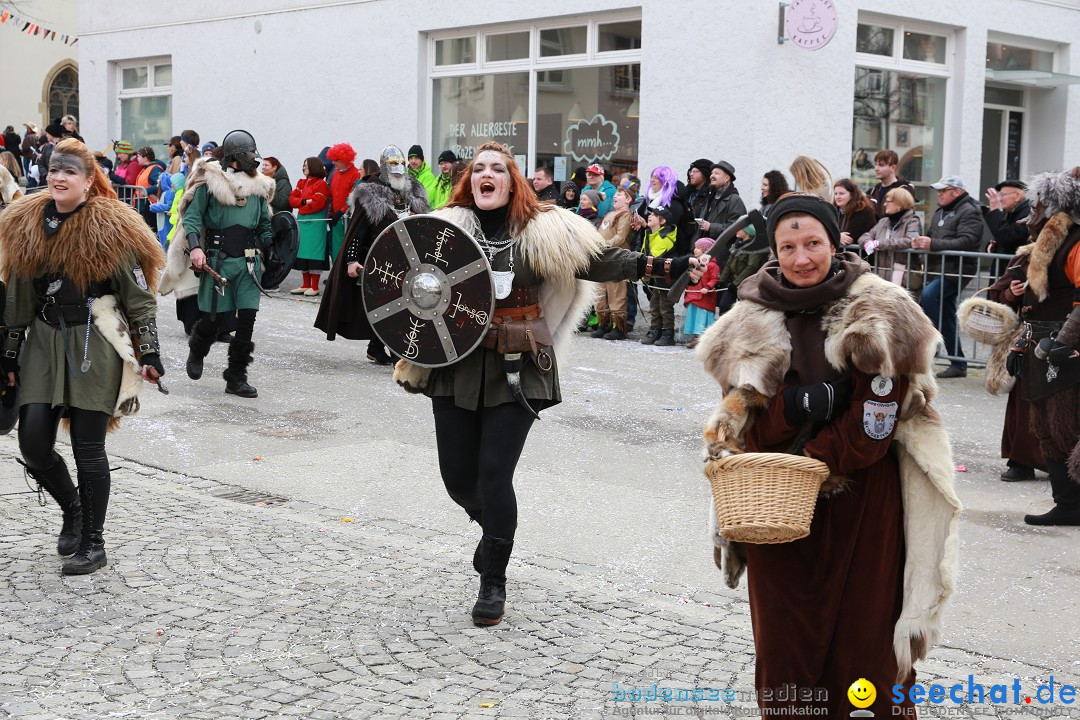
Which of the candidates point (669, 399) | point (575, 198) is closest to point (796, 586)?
point (669, 399)

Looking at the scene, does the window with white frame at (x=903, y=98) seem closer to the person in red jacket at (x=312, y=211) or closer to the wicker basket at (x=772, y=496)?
the person in red jacket at (x=312, y=211)

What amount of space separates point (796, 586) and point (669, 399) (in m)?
6.98

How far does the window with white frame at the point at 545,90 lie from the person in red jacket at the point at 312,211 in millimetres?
3043

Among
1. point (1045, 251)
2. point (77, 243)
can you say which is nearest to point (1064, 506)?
point (1045, 251)

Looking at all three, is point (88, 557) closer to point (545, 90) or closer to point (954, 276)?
point (954, 276)

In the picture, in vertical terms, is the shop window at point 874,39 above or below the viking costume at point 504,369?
above

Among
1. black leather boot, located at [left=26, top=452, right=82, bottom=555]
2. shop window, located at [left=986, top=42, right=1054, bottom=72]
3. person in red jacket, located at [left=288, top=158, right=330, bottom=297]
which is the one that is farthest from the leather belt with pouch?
shop window, located at [left=986, top=42, right=1054, bottom=72]

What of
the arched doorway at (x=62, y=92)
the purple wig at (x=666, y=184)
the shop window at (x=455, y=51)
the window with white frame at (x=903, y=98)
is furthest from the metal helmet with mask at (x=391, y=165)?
the arched doorway at (x=62, y=92)

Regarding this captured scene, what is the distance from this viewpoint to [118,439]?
8.61m

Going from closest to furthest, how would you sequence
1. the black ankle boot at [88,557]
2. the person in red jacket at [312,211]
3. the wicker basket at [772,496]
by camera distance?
the wicker basket at [772,496], the black ankle boot at [88,557], the person in red jacket at [312,211]

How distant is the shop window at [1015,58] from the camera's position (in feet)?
56.3

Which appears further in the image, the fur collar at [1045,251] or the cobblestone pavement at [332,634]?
the fur collar at [1045,251]

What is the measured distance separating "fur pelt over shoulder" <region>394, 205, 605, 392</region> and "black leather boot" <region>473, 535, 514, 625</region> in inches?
28.2

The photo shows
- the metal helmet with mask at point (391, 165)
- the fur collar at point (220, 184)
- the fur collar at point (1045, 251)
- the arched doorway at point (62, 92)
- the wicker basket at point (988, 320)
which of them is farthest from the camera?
the arched doorway at point (62, 92)
